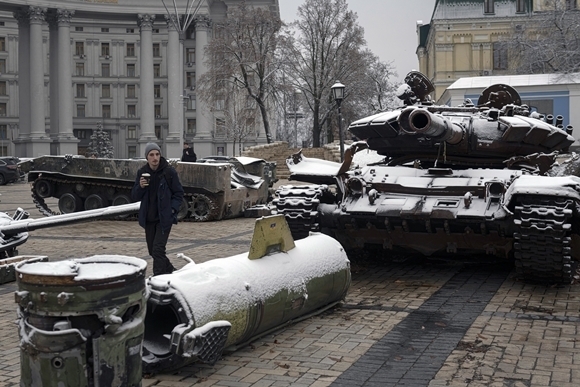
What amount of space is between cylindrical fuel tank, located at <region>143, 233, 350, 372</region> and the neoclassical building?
4484cm

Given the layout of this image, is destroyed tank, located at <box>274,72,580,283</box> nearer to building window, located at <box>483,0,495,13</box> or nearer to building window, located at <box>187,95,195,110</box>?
building window, located at <box>483,0,495,13</box>

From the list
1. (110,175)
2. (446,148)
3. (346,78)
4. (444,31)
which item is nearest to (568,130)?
(446,148)

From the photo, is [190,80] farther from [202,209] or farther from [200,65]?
[202,209]

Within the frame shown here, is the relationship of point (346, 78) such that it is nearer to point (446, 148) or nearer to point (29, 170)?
point (29, 170)

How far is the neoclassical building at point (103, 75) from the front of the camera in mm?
63844

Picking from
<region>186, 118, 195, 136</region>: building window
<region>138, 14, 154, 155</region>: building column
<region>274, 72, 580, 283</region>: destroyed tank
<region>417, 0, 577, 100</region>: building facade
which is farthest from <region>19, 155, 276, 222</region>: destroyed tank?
<region>186, 118, 195, 136</region>: building window

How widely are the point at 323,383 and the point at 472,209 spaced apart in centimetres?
383

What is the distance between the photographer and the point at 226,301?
5.54 m

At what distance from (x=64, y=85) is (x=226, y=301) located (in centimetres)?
6270

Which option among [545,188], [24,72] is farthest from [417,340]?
[24,72]

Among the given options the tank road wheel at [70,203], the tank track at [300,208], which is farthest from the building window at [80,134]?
the tank track at [300,208]

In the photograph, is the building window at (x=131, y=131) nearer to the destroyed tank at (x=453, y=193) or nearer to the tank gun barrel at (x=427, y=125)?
the destroyed tank at (x=453, y=193)

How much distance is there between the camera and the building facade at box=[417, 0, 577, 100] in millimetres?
60469

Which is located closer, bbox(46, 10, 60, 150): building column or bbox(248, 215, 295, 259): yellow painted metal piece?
bbox(248, 215, 295, 259): yellow painted metal piece
